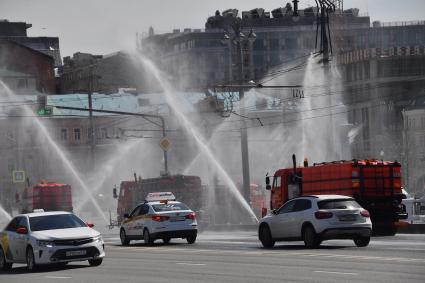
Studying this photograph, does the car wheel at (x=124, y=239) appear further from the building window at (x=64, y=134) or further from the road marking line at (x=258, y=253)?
the building window at (x=64, y=134)

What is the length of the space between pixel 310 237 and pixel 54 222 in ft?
24.1

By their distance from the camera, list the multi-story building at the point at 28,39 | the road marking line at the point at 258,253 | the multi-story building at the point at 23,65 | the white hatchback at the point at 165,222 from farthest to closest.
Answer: the multi-story building at the point at 28,39, the multi-story building at the point at 23,65, the white hatchback at the point at 165,222, the road marking line at the point at 258,253

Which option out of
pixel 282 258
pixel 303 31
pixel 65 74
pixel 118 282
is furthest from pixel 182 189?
pixel 303 31

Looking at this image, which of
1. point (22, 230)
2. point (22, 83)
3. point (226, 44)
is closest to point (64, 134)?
point (22, 83)

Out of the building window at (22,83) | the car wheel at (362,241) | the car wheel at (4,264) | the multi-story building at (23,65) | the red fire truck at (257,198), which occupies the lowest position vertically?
the red fire truck at (257,198)

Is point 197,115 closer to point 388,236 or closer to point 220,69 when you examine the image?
point 388,236

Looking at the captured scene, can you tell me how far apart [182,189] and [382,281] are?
144 ft

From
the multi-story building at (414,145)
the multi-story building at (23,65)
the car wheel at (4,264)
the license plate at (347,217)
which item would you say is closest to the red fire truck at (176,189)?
the license plate at (347,217)

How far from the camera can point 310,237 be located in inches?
1219

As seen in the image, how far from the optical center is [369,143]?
124688mm

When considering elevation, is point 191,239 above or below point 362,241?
below

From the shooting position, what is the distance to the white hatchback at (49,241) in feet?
86.8

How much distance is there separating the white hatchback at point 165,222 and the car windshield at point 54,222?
349 inches

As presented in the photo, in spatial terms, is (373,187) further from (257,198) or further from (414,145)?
(414,145)
